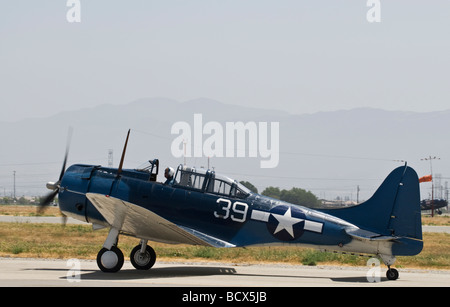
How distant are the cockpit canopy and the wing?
3.43ft

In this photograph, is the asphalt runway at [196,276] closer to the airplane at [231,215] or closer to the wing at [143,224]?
the airplane at [231,215]

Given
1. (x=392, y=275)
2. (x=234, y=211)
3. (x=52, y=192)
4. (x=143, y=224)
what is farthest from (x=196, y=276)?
(x=392, y=275)

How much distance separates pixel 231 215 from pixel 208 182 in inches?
38.3

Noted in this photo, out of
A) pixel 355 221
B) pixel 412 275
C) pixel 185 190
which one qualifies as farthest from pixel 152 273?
pixel 412 275

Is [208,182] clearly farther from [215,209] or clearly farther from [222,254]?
[222,254]

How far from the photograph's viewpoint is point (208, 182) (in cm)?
1703

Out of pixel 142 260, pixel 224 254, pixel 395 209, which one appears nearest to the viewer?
pixel 395 209

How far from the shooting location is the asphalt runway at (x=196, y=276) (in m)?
15.2

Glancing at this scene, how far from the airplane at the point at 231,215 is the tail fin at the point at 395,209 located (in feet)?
0.08

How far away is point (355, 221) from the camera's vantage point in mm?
16812

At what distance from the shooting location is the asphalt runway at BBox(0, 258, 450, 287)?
1523cm

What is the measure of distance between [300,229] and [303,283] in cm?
131

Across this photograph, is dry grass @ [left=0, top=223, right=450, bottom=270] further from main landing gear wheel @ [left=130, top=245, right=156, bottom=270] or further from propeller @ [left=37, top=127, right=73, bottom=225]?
main landing gear wheel @ [left=130, top=245, right=156, bottom=270]
